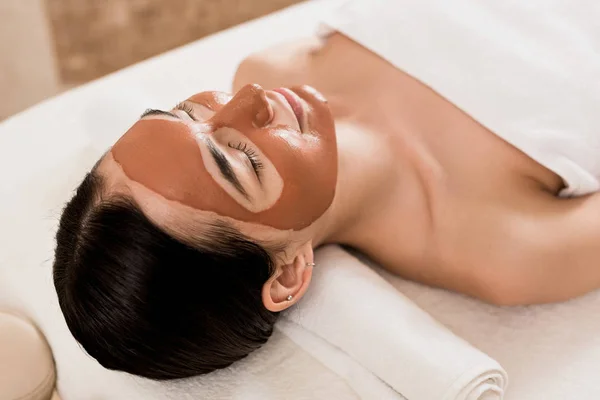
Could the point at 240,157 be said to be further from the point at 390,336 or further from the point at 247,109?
the point at 390,336

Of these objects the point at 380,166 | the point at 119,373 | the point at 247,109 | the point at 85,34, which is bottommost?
the point at 85,34

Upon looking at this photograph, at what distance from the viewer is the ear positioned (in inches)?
37.9

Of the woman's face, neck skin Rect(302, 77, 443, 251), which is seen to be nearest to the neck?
neck skin Rect(302, 77, 443, 251)

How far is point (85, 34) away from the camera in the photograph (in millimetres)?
2232

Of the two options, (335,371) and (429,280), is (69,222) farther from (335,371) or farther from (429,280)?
(429,280)

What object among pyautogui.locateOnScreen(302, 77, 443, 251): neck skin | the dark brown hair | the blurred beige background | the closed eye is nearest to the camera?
the dark brown hair

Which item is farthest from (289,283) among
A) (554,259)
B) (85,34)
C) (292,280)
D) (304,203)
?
(85,34)

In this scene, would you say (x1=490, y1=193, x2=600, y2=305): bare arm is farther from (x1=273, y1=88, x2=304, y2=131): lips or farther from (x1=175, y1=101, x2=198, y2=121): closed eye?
(x1=175, y1=101, x2=198, y2=121): closed eye

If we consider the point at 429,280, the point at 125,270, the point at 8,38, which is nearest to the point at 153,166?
the point at 125,270

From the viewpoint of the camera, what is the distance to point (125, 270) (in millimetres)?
833

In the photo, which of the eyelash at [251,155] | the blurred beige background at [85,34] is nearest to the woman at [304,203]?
the eyelash at [251,155]

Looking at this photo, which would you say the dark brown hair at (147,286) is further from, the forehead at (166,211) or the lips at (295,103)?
the lips at (295,103)

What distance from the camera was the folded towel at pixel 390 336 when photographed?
0.91m

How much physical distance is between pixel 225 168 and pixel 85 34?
1.56 metres
